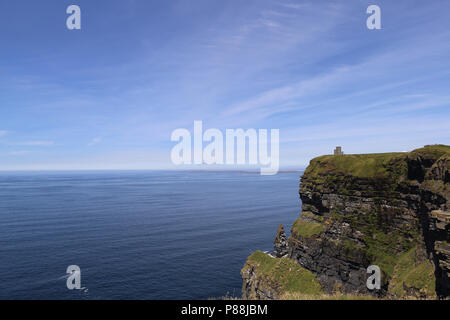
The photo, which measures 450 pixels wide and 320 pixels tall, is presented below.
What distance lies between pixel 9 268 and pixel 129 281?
3576cm

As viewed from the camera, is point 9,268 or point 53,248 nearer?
point 9,268

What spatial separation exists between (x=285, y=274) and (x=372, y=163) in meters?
28.9

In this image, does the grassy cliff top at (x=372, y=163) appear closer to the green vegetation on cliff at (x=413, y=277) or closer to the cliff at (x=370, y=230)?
the cliff at (x=370, y=230)

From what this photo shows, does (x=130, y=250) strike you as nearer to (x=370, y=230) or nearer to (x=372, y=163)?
(x=370, y=230)

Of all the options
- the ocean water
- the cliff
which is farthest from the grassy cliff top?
the ocean water

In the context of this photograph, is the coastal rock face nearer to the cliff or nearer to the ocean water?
the cliff

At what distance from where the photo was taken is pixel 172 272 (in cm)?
7575

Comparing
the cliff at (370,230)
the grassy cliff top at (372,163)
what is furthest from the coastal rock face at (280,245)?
the grassy cliff top at (372,163)

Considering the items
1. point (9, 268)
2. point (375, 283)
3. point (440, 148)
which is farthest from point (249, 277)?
point (9, 268)

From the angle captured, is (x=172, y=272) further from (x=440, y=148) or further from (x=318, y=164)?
(x=440, y=148)

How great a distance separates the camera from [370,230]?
46.7 metres

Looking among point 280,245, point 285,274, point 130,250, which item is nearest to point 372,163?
point 285,274
